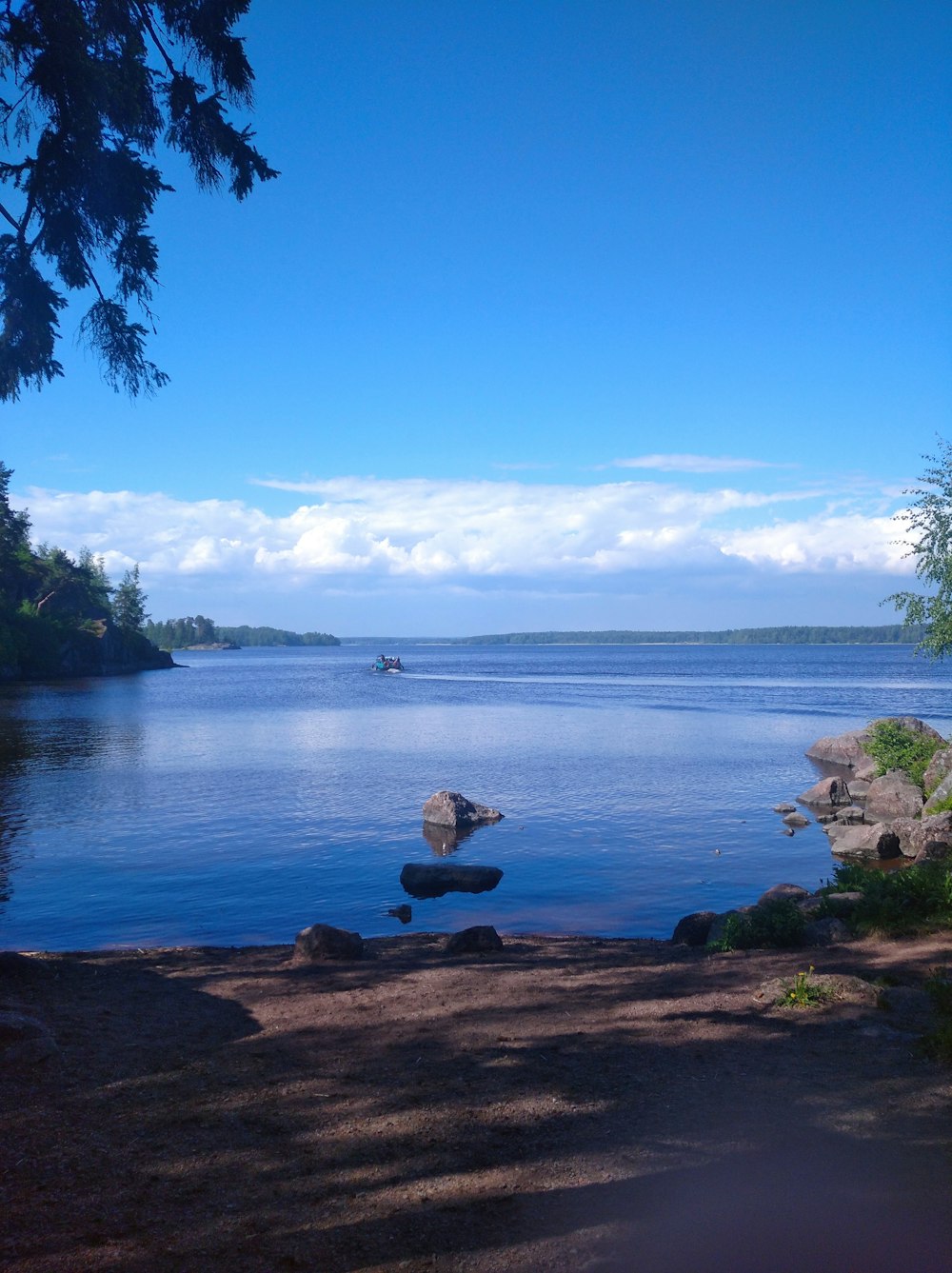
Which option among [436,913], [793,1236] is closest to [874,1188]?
[793,1236]

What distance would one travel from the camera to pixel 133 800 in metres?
27.0

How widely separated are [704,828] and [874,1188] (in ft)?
59.0

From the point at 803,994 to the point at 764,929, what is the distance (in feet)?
9.27

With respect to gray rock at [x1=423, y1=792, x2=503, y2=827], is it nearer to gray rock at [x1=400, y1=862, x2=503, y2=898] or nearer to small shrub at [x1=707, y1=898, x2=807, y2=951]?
gray rock at [x1=400, y1=862, x2=503, y2=898]

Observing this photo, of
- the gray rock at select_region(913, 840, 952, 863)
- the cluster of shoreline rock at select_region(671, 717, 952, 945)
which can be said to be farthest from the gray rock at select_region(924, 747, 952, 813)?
the gray rock at select_region(913, 840, 952, 863)

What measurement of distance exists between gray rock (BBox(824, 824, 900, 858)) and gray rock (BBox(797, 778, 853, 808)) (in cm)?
557

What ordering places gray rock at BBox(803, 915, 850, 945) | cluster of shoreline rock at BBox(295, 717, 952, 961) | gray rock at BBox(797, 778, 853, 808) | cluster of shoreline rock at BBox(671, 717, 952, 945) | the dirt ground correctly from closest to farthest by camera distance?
the dirt ground, gray rock at BBox(803, 915, 850, 945), cluster of shoreline rock at BBox(295, 717, 952, 961), cluster of shoreline rock at BBox(671, 717, 952, 945), gray rock at BBox(797, 778, 853, 808)

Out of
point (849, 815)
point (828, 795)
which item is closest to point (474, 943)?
point (849, 815)

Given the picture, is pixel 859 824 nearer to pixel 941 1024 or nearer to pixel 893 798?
pixel 893 798

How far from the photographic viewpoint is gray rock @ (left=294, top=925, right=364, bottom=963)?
11062 mm

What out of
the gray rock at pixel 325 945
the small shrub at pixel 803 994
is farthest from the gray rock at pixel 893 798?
the gray rock at pixel 325 945

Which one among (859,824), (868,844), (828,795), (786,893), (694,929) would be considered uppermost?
(694,929)

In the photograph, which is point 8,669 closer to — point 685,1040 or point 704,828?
point 704,828

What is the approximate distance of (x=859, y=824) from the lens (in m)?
23.5
